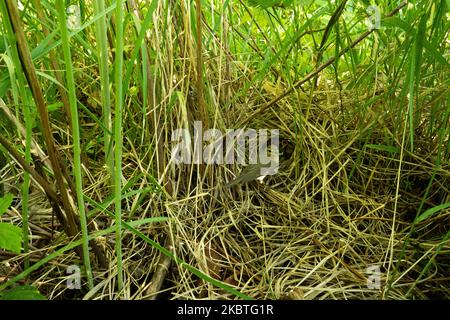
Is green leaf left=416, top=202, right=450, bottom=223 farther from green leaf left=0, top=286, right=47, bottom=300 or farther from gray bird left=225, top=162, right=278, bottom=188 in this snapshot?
green leaf left=0, top=286, right=47, bottom=300

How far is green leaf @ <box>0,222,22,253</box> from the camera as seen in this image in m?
0.52

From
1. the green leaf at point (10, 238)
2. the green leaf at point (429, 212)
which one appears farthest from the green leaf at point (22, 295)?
the green leaf at point (429, 212)

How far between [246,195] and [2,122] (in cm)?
50

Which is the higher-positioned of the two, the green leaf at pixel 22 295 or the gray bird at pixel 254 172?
the gray bird at pixel 254 172

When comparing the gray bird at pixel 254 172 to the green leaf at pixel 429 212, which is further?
the gray bird at pixel 254 172

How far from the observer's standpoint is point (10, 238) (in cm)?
52

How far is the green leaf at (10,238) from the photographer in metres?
0.52
